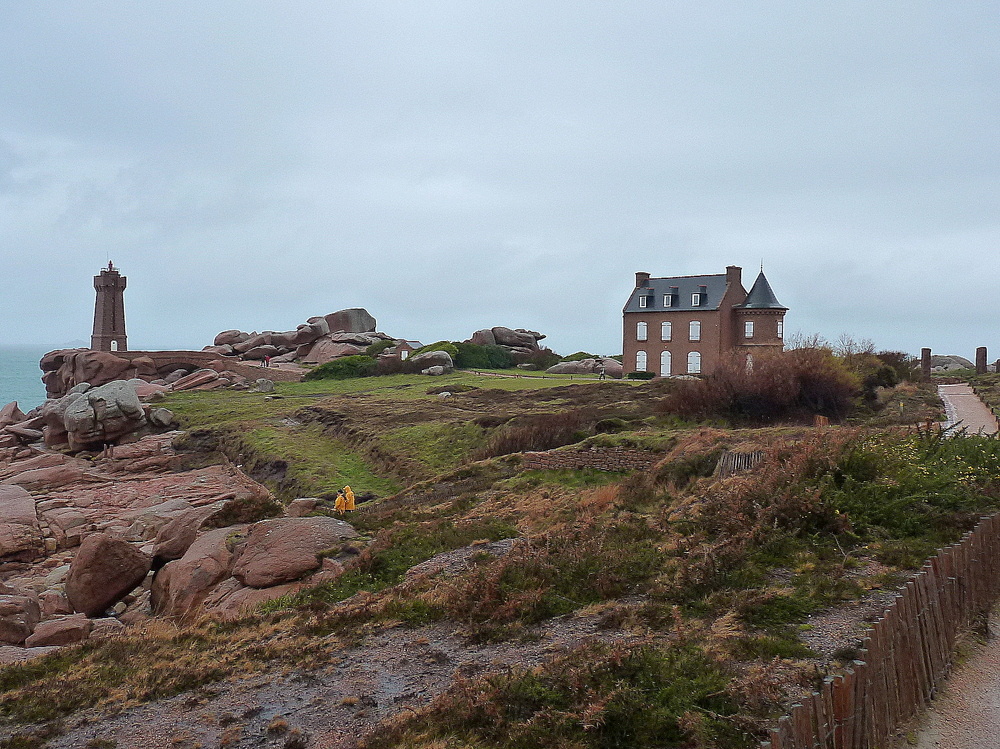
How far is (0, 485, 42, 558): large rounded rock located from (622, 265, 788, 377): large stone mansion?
33.1 m

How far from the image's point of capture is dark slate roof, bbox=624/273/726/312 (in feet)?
151

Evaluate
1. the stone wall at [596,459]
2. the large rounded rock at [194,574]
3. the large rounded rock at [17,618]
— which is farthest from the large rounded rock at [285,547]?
the stone wall at [596,459]

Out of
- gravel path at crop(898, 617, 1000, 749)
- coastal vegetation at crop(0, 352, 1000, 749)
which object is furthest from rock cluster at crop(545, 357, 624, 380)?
→ gravel path at crop(898, 617, 1000, 749)

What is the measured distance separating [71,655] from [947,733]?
29.7ft

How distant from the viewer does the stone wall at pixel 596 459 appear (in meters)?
16.5

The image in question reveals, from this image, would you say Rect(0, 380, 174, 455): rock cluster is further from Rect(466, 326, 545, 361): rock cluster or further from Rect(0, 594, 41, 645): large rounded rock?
Rect(466, 326, 545, 361): rock cluster

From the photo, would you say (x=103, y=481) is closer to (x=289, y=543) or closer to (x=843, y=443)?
(x=289, y=543)

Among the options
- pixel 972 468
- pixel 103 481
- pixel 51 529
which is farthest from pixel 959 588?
pixel 103 481

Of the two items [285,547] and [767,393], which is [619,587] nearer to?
[285,547]

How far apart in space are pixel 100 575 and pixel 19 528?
330 inches

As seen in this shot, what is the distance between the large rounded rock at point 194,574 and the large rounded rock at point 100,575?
61cm

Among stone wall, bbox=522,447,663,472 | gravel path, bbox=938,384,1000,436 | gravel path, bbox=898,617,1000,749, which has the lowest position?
gravel path, bbox=898,617,1000,749

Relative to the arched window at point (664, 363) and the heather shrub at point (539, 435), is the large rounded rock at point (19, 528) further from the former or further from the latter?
the arched window at point (664, 363)

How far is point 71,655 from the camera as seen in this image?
924 centimetres
